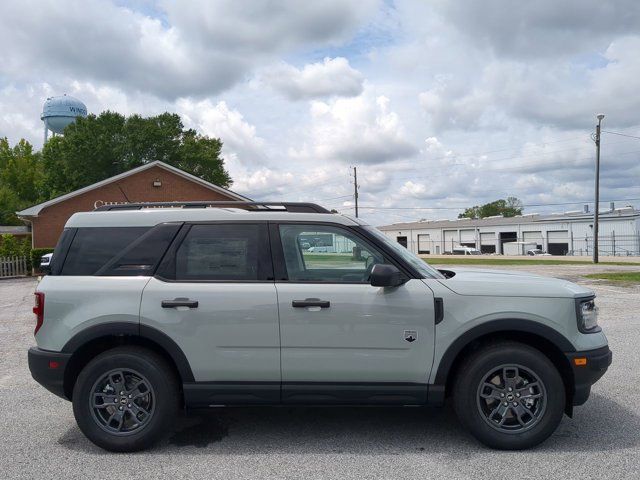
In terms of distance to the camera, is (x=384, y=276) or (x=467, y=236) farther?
(x=467, y=236)

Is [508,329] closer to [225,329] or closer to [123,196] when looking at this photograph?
[225,329]

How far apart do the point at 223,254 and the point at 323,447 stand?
1687mm

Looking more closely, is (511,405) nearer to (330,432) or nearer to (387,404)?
(387,404)

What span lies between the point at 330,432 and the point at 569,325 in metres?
2.08

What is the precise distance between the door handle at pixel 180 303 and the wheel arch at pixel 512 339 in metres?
1.90

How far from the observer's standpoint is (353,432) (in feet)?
15.6

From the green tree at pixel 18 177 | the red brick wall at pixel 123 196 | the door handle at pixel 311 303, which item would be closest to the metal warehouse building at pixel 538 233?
the red brick wall at pixel 123 196

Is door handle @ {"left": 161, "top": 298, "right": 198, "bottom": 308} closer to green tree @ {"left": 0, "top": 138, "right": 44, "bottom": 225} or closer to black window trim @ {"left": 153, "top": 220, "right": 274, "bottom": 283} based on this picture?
black window trim @ {"left": 153, "top": 220, "right": 274, "bottom": 283}

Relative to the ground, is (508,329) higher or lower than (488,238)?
higher

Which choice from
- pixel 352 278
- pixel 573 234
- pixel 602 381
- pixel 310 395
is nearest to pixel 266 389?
pixel 310 395

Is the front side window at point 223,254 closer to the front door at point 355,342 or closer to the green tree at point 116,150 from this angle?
the front door at point 355,342

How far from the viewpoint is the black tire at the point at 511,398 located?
13.9 feet

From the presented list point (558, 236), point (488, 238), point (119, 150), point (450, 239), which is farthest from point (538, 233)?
point (119, 150)

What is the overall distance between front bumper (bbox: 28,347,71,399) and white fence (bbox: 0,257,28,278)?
26.5 metres
